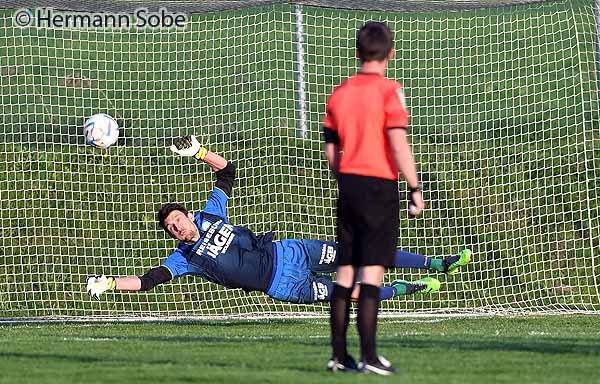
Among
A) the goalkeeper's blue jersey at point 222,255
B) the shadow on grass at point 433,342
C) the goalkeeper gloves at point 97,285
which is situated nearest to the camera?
the shadow on grass at point 433,342

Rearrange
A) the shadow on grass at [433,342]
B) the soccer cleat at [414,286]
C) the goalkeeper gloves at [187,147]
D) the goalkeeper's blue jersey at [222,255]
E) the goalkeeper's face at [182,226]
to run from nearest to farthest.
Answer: the shadow on grass at [433,342] → the goalkeeper gloves at [187,147] → the goalkeeper's face at [182,226] → the goalkeeper's blue jersey at [222,255] → the soccer cleat at [414,286]

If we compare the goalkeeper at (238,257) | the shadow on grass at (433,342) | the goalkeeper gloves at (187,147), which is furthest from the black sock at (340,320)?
the goalkeeper at (238,257)

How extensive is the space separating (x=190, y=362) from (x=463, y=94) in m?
7.82

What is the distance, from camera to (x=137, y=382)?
6.89m

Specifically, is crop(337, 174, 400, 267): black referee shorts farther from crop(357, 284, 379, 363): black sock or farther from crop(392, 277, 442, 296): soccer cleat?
crop(392, 277, 442, 296): soccer cleat

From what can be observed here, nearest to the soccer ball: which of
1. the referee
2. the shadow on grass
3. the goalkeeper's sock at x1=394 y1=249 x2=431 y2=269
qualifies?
the shadow on grass

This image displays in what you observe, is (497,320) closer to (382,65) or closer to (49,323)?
(49,323)

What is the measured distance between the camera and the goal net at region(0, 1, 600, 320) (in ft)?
46.3

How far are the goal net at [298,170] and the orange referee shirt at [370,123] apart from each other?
573cm

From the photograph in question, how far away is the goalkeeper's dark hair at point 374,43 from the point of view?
733 centimetres

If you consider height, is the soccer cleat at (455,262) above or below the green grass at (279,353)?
above

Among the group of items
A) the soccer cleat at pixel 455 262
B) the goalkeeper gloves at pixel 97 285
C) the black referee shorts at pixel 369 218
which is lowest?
the goalkeeper gloves at pixel 97 285

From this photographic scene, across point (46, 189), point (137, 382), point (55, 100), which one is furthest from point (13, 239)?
point (137, 382)

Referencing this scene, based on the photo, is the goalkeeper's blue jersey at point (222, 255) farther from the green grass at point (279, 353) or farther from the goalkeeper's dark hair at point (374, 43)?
the goalkeeper's dark hair at point (374, 43)
